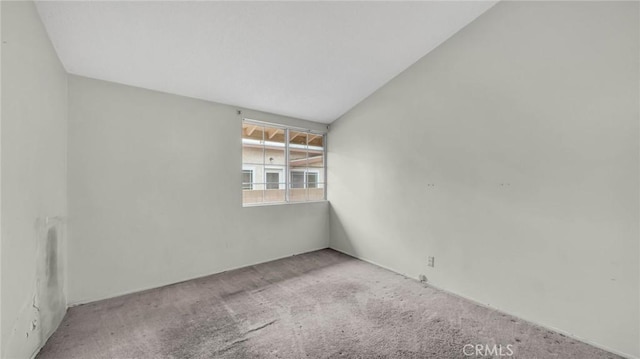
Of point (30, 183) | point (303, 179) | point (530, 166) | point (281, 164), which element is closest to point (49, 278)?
point (30, 183)

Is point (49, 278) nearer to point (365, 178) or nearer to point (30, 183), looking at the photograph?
point (30, 183)

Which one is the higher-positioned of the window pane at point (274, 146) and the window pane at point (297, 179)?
the window pane at point (274, 146)

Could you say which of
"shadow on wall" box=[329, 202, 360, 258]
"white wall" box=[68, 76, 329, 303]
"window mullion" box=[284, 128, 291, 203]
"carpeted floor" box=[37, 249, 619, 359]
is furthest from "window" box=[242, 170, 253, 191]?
"shadow on wall" box=[329, 202, 360, 258]

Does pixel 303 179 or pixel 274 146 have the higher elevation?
pixel 274 146

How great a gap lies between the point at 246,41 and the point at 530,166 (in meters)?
2.85

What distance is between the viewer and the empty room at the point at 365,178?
1829mm

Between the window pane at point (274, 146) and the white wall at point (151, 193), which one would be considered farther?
the window pane at point (274, 146)

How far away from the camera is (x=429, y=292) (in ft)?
9.30

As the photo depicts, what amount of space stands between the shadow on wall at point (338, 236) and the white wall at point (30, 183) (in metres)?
3.39

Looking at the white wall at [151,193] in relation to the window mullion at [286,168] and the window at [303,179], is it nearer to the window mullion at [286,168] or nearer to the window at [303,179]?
the window mullion at [286,168]

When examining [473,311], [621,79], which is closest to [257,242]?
[473,311]

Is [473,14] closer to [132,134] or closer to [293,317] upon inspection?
[293,317]
